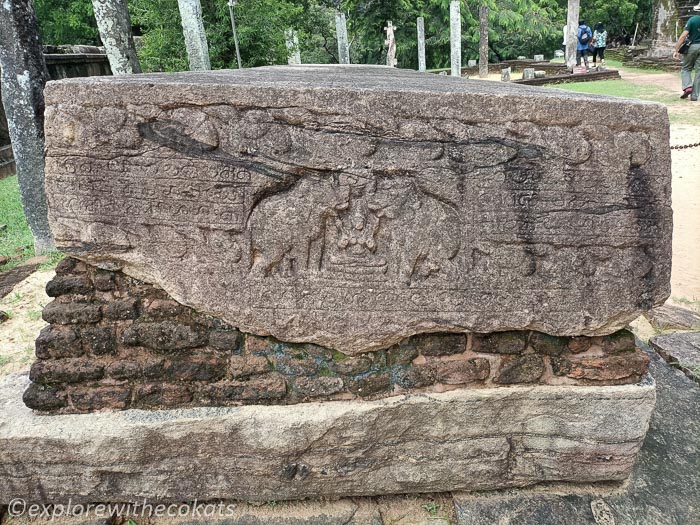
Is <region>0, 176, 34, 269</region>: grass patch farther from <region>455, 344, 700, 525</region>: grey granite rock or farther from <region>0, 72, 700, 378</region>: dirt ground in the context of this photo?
<region>455, 344, 700, 525</region>: grey granite rock

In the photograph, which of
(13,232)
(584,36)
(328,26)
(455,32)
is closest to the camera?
(13,232)

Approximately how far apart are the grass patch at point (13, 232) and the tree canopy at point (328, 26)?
3178mm

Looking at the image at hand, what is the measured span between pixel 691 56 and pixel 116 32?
10039 millimetres

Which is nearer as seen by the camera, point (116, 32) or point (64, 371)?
point (64, 371)

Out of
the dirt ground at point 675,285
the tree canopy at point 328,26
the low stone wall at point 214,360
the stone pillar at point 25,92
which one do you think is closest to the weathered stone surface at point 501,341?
the low stone wall at point 214,360

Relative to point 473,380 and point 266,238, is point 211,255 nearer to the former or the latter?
point 266,238

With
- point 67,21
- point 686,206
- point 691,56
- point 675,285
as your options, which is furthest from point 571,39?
point 67,21

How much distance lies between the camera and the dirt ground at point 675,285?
2998mm

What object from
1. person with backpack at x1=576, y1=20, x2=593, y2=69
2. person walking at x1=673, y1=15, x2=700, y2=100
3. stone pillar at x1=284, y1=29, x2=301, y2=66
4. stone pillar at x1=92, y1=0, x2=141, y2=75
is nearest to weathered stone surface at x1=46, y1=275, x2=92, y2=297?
stone pillar at x1=92, y1=0, x2=141, y2=75

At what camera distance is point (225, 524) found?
6.39 feet

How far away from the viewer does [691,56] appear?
9.41 meters

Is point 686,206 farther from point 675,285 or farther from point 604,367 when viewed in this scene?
point 604,367

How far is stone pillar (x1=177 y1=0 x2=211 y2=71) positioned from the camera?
6.20m

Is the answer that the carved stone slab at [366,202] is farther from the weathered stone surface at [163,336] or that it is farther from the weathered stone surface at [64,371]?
the weathered stone surface at [64,371]
